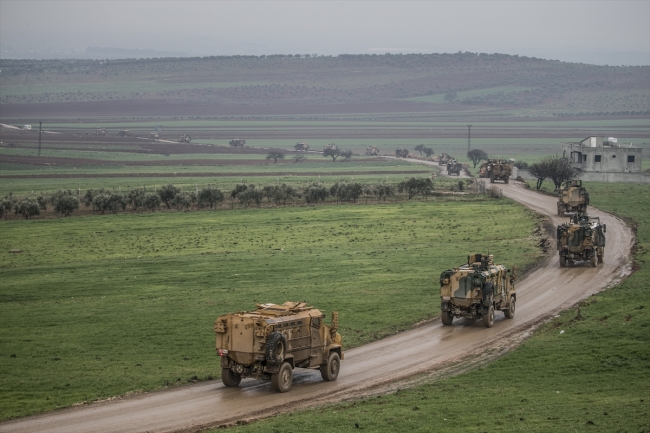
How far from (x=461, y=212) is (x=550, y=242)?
67.2ft

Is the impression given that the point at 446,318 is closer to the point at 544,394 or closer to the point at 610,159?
the point at 544,394

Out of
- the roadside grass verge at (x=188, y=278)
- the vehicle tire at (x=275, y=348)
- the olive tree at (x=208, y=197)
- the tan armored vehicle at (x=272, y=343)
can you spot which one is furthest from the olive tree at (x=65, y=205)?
the vehicle tire at (x=275, y=348)

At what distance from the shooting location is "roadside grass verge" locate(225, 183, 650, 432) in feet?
87.0

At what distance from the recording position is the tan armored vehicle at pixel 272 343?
30.4m

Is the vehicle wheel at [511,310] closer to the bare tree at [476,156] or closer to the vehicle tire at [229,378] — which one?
the vehicle tire at [229,378]

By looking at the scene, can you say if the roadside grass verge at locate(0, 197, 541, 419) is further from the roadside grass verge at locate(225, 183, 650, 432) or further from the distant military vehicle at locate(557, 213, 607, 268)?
the roadside grass verge at locate(225, 183, 650, 432)

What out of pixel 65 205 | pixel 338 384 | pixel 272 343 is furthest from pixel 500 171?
pixel 272 343

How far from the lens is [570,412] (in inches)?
1083

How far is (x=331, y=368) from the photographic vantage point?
32875 mm

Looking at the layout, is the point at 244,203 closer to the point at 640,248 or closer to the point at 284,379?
the point at 640,248

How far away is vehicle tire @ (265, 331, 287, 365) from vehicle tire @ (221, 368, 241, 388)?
1742 millimetres

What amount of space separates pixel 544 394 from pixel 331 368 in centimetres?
731

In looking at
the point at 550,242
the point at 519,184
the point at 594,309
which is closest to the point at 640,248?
the point at 550,242

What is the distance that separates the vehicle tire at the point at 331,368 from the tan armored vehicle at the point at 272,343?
35 millimetres
